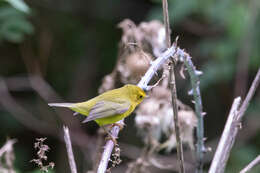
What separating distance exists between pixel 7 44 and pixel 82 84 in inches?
55.0

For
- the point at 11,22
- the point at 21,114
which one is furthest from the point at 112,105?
the point at 21,114

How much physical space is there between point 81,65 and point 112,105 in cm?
396

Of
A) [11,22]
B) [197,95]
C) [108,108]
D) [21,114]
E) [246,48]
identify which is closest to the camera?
[197,95]

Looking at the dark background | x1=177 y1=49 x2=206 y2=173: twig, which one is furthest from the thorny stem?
the dark background

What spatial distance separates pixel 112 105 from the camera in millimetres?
2637

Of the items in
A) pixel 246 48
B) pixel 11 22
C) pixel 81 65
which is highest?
pixel 11 22

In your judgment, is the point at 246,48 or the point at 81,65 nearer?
the point at 246,48

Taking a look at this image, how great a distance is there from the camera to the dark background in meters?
5.27

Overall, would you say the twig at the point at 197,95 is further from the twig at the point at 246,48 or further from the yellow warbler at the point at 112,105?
the twig at the point at 246,48

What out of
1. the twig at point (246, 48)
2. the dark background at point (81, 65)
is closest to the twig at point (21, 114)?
the dark background at point (81, 65)

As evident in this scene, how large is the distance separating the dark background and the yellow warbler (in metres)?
2.49

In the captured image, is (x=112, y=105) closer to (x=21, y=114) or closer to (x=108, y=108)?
(x=108, y=108)

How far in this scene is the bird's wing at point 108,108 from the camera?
2.59m

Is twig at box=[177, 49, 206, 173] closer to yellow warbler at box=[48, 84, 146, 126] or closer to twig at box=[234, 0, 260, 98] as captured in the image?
yellow warbler at box=[48, 84, 146, 126]
